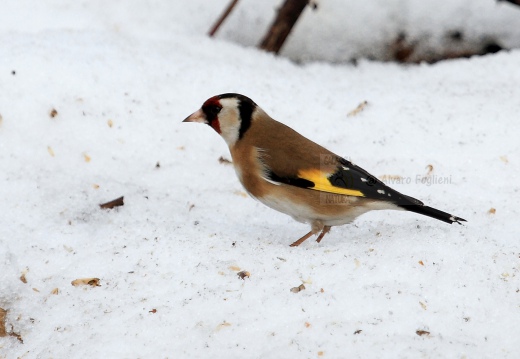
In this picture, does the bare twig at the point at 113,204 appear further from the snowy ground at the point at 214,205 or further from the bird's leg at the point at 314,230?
the bird's leg at the point at 314,230

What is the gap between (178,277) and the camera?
364cm

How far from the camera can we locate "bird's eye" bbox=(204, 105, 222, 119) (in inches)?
176

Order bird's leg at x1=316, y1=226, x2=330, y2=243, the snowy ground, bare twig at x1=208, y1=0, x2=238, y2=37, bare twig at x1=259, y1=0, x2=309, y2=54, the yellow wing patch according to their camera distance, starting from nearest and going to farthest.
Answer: the snowy ground, the yellow wing patch, bird's leg at x1=316, y1=226, x2=330, y2=243, bare twig at x1=208, y1=0, x2=238, y2=37, bare twig at x1=259, y1=0, x2=309, y2=54

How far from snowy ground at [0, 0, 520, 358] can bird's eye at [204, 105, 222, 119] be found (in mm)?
582

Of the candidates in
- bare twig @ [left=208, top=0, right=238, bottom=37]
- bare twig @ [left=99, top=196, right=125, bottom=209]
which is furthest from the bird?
bare twig @ [left=208, top=0, right=238, bottom=37]

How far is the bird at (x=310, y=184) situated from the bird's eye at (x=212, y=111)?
281 millimetres

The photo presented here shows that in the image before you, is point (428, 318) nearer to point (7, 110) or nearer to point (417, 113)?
point (417, 113)

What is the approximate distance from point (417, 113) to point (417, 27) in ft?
4.22

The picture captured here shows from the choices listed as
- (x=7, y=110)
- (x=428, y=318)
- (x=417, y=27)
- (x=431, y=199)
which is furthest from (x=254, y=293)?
(x=417, y=27)

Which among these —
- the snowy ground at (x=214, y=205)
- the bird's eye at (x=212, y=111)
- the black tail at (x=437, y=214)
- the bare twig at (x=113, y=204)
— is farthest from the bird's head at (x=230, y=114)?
the black tail at (x=437, y=214)

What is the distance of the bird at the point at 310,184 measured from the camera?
158 inches

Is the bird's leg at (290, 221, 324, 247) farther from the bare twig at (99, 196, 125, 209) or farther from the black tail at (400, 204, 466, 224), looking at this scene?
the bare twig at (99, 196, 125, 209)

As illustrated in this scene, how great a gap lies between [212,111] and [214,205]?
0.62 m

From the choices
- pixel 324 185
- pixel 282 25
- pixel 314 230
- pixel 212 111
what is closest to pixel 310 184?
pixel 324 185
